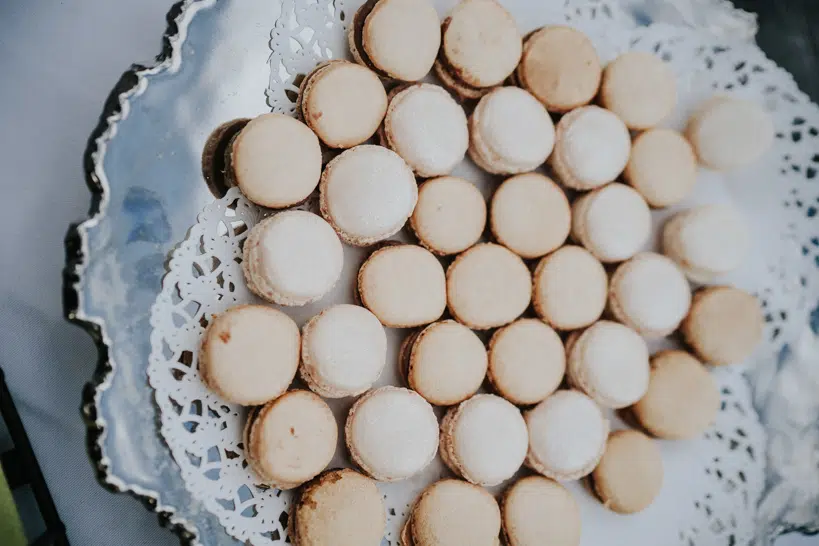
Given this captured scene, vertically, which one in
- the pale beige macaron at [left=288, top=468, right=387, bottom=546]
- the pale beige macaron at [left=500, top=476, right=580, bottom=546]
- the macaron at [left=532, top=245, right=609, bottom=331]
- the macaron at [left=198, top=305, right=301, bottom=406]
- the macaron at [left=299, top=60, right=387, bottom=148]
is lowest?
the pale beige macaron at [left=500, top=476, right=580, bottom=546]

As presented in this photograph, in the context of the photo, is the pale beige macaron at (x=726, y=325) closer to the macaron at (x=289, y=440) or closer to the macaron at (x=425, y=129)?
the macaron at (x=425, y=129)

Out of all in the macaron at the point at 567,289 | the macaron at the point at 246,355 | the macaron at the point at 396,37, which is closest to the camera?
the macaron at the point at 246,355

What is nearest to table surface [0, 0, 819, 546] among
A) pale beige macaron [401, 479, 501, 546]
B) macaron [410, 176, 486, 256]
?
pale beige macaron [401, 479, 501, 546]

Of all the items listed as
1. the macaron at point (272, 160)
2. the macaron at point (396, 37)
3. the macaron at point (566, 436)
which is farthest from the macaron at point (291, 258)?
the macaron at point (566, 436)

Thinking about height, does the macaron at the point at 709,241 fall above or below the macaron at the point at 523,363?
above

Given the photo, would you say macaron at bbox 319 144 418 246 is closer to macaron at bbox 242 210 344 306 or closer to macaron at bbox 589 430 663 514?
macaron at bbox 242 210 344 306

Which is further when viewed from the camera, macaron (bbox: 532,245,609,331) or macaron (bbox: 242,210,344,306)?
macaron (bbox: 532,245,609,331)
